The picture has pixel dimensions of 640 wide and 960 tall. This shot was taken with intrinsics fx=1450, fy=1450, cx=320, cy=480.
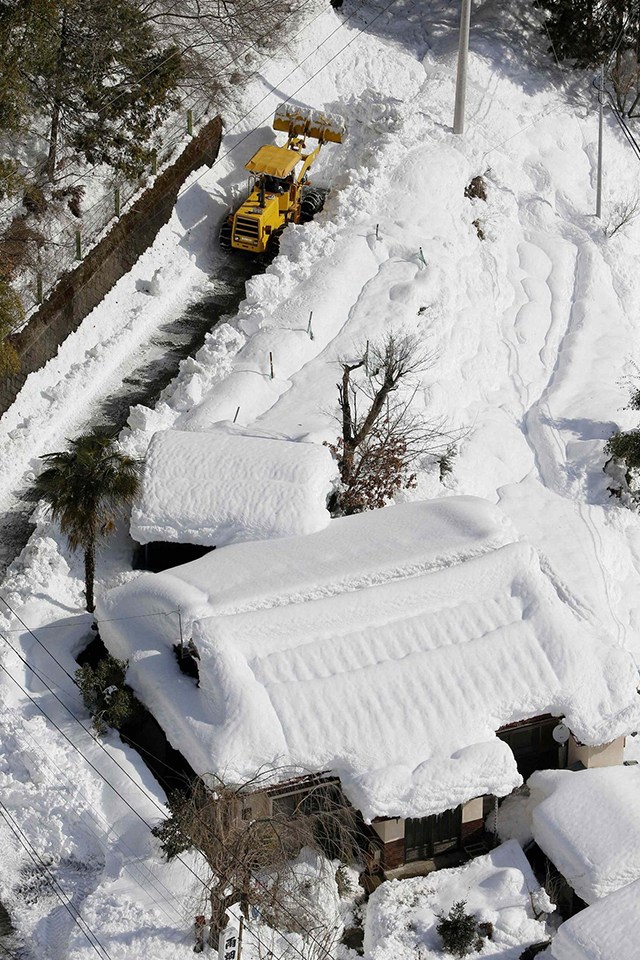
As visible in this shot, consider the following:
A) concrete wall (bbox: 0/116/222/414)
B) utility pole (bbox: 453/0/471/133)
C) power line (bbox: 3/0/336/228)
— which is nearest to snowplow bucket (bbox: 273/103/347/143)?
concrete wall (bbox: 0/116/222/414)

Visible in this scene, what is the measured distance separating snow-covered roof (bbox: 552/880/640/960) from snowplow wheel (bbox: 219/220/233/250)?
25.0 metres

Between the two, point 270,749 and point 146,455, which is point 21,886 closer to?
point 270,749

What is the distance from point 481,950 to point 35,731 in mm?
9716

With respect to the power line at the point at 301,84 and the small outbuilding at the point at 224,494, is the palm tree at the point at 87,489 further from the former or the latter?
the power line at the point at 301,84

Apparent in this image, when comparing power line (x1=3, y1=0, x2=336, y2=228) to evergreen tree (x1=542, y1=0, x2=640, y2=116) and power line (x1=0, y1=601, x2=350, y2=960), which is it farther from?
power line (x1=0, y1=601, x2=350, y2=960)

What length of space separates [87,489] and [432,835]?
1038 cm

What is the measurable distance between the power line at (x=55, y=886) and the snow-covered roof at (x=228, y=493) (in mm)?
7385

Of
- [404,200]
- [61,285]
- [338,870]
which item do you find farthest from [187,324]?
[338,870]

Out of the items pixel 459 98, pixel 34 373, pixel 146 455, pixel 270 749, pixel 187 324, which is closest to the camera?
pixel 270 749

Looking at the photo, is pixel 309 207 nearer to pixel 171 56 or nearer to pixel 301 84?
pixel 171 56

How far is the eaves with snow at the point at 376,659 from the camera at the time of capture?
27.9m

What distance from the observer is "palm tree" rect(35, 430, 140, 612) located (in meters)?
31.5

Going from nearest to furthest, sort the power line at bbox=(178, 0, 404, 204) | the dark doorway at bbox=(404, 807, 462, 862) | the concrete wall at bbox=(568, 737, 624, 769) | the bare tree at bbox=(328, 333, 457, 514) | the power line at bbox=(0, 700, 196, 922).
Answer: the power line at bbox=(0, 700, 196, 922) → the dark doorway at bbox=(404, 807, 462, 862) → the concrete wall at bbox=(568, 737, 624, 769) → the bare tree at bbox=(328, 333, 457, 514) → the power line at bbox=(178, 0, 404, 204)

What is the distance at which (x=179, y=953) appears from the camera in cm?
2577
